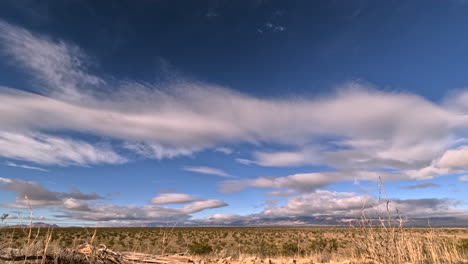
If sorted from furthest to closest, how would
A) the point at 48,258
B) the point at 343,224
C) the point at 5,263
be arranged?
the point at 343,224, the point at 48,258, the point at 5,263

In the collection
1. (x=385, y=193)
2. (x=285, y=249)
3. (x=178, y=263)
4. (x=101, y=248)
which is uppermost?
(x=385, y=193)

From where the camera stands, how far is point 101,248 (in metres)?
4.61

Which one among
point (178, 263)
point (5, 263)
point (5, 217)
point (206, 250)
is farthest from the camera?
point (206, 250)

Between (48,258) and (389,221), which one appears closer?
(48,258)

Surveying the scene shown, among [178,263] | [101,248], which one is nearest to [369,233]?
[178,263]

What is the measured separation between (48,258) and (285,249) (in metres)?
30.6

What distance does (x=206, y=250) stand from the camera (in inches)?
1100

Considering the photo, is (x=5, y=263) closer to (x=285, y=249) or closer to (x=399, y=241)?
(x=399, y=241)

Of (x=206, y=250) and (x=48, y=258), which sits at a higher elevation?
(x=48, y=258)

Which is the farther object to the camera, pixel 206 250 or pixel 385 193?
pixel 206 250

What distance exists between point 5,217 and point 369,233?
6.58 metres

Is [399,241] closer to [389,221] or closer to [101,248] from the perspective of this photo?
[389,221]

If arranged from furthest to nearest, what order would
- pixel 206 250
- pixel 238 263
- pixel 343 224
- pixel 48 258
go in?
pixel 206 250
pixel 238 263
pixel 343 224
pixel 48 258

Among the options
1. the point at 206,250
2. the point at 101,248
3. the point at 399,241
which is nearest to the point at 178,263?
the point at 101,248
